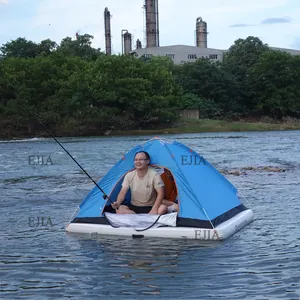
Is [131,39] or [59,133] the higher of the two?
[131,39]

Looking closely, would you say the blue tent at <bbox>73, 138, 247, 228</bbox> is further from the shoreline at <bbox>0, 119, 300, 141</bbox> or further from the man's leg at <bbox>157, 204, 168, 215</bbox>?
the shoreline at <bbox>0, 119, 300, 141</bbox>

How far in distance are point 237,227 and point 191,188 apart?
130cm

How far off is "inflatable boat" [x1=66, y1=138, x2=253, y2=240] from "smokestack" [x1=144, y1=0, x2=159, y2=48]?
3561 inches

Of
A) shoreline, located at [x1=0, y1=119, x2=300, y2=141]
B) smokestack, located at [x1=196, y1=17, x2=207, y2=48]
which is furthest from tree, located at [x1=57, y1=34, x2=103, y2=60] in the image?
shoreline, located at [x1=0, y1=119, x2=300, y2=141]

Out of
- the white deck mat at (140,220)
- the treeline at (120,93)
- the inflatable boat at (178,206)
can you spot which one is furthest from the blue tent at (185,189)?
the treeline at (120,93)

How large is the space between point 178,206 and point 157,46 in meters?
96.7

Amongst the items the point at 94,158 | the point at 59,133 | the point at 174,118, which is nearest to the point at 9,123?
the point at 59,133

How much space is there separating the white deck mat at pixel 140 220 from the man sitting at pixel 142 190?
182mm

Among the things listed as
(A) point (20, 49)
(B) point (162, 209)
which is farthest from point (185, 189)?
(A) point (20, 49)

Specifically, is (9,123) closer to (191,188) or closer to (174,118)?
(174,118)

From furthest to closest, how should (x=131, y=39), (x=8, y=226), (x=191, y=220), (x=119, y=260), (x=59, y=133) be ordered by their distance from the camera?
(x=131, y=39) < (x=59, y=133) < (x=8, y=226) < (x=191, y=220) < (x=119, y=260)

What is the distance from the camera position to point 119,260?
10680 millimetres

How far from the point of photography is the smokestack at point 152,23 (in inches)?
3986

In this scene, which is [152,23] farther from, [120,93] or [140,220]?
[140,220]
